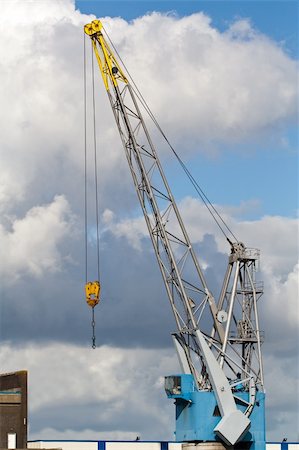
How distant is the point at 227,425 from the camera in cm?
8131

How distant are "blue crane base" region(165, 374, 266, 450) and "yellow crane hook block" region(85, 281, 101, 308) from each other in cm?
1336

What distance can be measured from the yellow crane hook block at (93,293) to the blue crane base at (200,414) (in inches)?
526

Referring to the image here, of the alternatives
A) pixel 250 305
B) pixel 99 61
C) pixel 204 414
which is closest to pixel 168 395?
pixel 204 414

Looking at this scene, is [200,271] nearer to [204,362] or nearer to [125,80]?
[204,362]

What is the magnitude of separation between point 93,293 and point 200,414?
15550 millimetres

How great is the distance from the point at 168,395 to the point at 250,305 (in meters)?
11.3

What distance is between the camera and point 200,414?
272 feet

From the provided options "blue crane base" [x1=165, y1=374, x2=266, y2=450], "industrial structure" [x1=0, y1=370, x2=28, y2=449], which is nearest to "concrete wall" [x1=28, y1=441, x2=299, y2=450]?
"blue crane base" [x1=165, y1=374, x2=266, y2=450]

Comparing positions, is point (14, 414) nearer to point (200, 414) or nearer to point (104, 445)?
point (104, 445)

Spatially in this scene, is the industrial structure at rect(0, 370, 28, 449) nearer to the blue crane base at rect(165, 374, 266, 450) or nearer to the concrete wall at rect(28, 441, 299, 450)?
the concrete wall at rect(28, 441, 299, 450)

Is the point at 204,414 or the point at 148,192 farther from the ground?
the point at 148,192

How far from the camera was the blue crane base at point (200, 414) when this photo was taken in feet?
270

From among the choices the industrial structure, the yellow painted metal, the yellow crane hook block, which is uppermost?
the yellow painted metal

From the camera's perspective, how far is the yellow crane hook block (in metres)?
76.8
